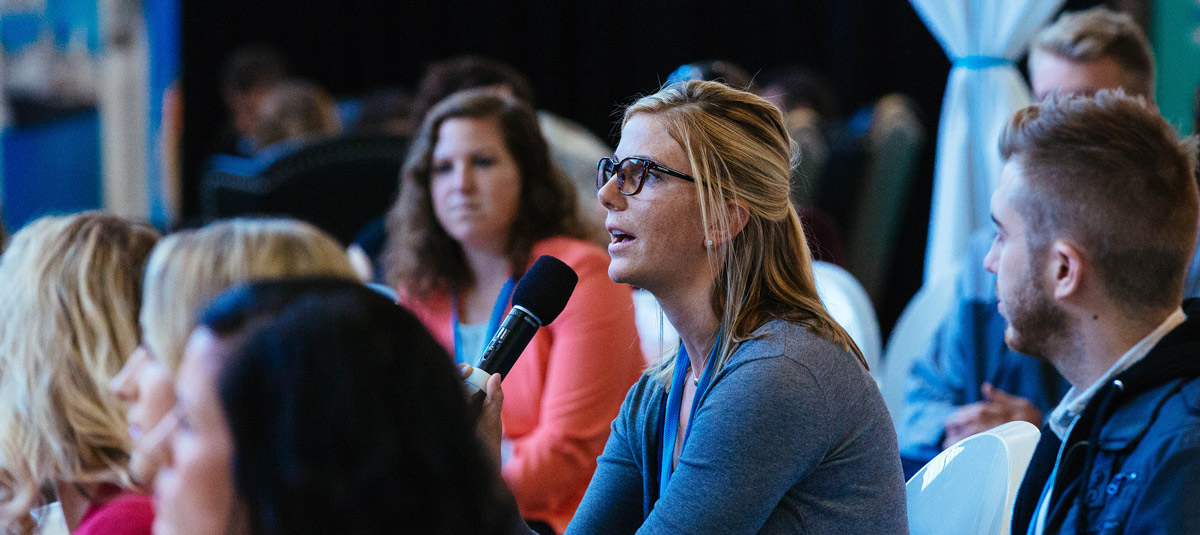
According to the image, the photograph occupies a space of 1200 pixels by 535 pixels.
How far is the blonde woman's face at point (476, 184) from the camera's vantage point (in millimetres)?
2533

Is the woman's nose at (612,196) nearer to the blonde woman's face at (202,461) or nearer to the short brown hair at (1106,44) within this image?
the blonde woman's face at (202,461)

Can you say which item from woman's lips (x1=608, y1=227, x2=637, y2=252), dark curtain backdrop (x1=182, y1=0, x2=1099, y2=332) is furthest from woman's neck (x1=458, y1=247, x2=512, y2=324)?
dark curtain backdrop (x1=182, y1=0, x2=1099, y2=332)

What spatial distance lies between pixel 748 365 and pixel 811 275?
27cm

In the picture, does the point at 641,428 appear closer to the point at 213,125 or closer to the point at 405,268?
the point at 405,268

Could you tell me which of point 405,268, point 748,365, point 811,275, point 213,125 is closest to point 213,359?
point 748,365

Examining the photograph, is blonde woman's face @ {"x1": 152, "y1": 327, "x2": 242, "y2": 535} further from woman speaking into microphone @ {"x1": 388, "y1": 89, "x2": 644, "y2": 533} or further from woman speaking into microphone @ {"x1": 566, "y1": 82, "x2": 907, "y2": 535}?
woman speaking into microphone @ {"x1": 388, "y1": 89, "x2": 644, "y2": 533}

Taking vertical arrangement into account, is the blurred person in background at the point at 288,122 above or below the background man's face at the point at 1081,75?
below

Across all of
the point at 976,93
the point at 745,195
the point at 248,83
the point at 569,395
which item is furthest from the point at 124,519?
the point at 248,83

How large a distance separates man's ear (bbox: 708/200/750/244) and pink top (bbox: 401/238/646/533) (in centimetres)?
71

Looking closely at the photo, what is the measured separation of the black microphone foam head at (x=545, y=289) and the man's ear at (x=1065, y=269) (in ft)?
2.41

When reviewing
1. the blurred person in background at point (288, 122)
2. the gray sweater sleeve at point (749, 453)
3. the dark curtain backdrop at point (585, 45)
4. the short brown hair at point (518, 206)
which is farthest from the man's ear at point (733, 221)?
the dark curtain backdrop at point (585, 45)

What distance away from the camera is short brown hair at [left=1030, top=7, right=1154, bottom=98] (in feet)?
8.07

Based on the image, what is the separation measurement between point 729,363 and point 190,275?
685mm

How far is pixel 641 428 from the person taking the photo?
162 cm
